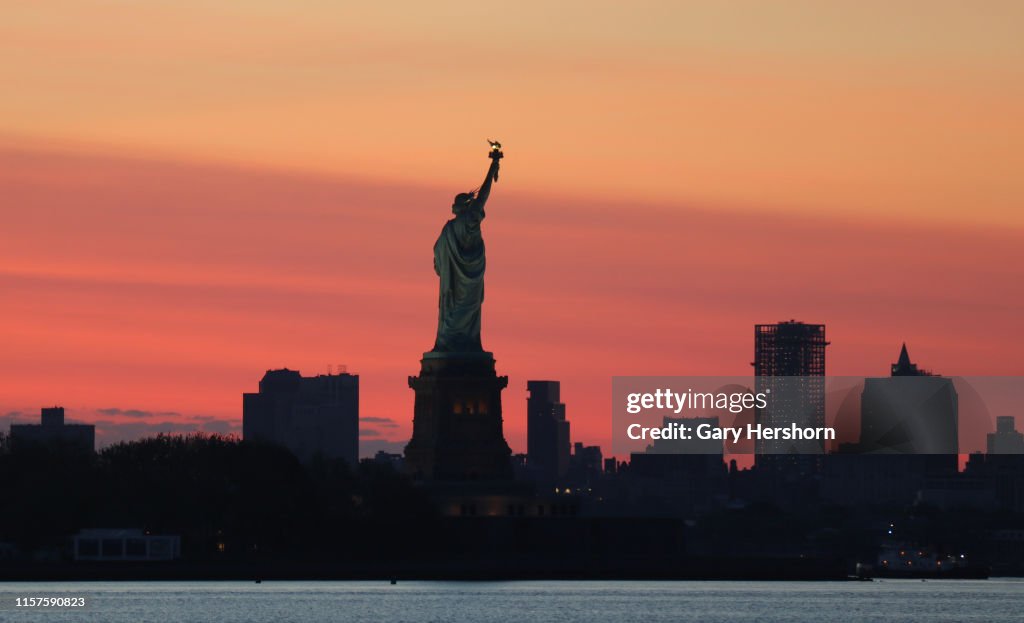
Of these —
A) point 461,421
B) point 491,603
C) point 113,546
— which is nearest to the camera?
point 491,603

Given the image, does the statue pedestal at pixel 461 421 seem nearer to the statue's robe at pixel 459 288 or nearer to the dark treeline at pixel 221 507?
the statue's robe at pixel 459 288

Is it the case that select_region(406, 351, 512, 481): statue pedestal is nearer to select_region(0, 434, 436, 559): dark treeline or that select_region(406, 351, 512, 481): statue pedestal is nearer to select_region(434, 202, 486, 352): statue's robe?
select_region(434, 202, 486, 352): statue's robe

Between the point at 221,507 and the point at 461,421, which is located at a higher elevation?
the point at 461,421

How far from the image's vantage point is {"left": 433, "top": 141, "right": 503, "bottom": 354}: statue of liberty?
16125 centimetres

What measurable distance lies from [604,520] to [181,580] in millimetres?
24026

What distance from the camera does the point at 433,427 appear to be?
161625mm

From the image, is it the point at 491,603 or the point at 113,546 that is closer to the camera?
the point at 491,603

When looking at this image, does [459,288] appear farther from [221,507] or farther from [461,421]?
[221,507]

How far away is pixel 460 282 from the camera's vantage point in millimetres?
162500

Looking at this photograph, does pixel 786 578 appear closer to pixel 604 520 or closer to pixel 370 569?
pixel 604 520

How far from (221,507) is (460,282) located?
770 inches

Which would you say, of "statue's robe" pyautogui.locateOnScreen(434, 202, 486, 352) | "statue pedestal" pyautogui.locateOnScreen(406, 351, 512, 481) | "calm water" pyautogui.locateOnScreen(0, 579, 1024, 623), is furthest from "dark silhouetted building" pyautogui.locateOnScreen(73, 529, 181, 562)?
"statue's robe" pyautogui.locateOnScreen(434, 202, 486, 352)

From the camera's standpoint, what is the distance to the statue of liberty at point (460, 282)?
161250mm

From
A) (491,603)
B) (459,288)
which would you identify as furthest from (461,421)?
(491,603)
